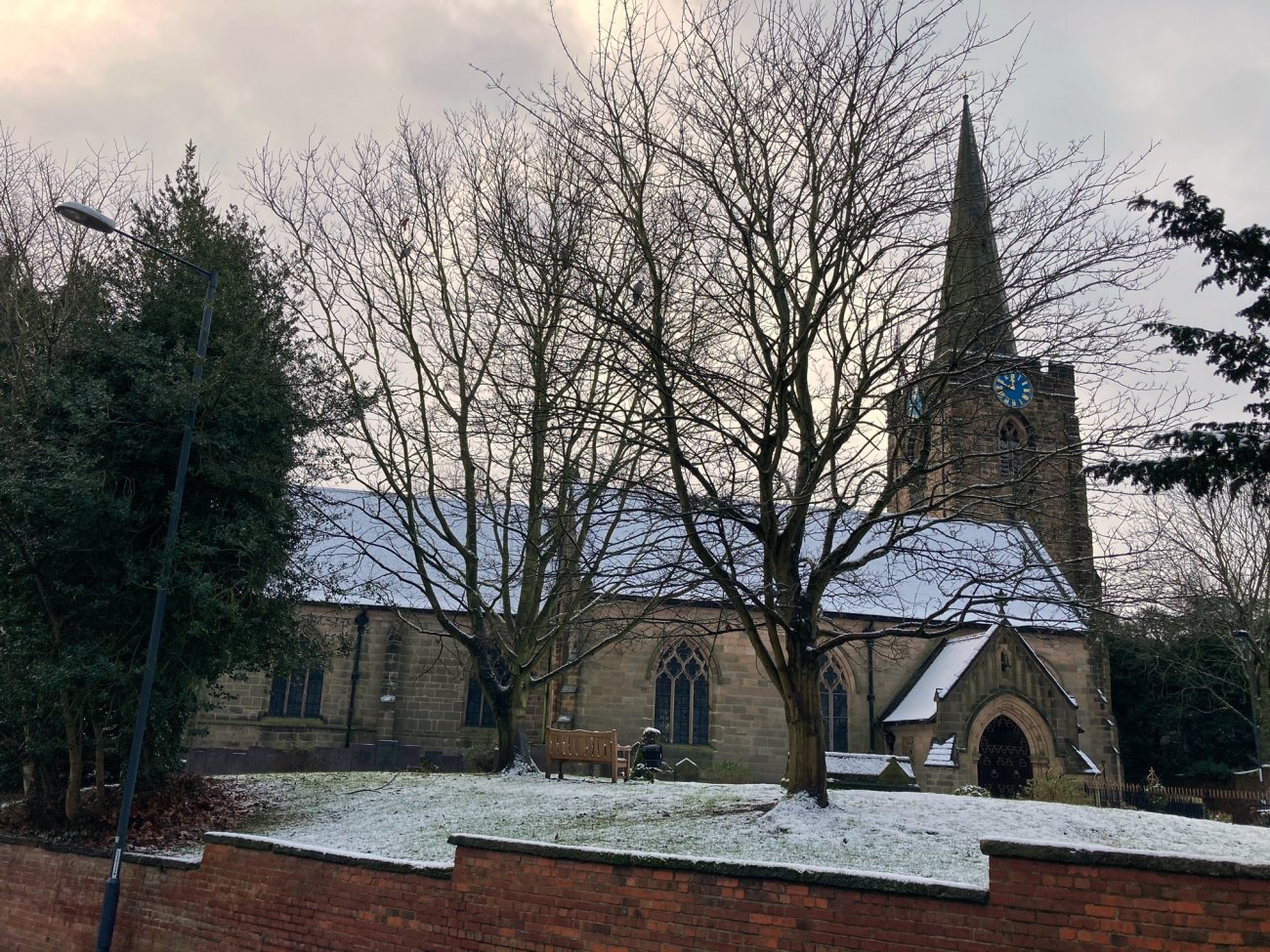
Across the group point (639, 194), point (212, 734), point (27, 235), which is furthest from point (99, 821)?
point (212, 734)

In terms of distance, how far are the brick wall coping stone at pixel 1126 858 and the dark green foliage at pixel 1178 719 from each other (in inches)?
1222

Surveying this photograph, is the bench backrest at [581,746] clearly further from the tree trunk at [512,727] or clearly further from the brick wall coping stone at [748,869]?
the brick wall coping stone at [748,869]

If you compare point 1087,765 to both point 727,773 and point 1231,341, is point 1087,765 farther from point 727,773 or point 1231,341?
point 1231,341

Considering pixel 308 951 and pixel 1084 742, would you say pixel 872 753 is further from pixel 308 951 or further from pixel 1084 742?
pixel 308 951

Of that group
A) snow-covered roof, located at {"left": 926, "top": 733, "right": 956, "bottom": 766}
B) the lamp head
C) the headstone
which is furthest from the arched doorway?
the lamp head

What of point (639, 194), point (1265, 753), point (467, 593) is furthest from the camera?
point (1265, 753)

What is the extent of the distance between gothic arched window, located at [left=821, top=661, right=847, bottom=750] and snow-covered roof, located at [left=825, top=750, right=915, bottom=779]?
66 centimetres

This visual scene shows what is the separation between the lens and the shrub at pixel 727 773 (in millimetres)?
26578

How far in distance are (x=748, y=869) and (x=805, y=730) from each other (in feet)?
16.3

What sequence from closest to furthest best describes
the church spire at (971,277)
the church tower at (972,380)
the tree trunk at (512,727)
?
the church tower at (972,380), the church spire at (971,277), the tree trunk at (512,727)

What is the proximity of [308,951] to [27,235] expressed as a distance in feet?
42.4

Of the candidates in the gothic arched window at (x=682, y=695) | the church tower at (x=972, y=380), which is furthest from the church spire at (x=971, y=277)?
the gothic arched window at (x=682, y=695)

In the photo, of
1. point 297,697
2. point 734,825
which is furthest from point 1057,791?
point 297,697

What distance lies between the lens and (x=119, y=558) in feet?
46.3
